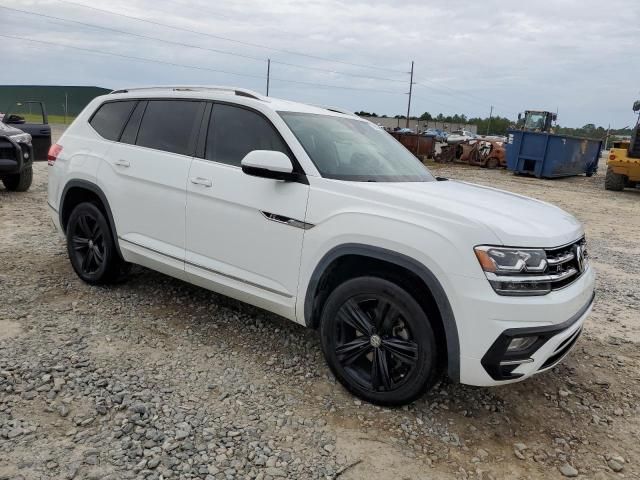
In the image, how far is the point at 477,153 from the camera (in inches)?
960

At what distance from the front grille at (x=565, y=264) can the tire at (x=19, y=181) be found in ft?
30.9

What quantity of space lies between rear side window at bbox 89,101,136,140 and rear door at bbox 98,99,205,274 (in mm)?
A: 98

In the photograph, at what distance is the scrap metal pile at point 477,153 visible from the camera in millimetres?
24000

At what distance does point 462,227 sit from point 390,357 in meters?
0.87

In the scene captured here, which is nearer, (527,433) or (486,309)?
(486,309)

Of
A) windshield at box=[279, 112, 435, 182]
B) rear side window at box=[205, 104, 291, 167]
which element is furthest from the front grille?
rear side window at box=[205, 104, 291, 167]

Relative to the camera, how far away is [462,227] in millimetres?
2752

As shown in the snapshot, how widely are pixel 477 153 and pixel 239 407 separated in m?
23.2

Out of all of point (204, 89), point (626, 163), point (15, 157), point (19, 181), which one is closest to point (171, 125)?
point (204, 89)

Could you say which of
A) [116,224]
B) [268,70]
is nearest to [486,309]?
[116,224]

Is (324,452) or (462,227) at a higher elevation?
(462,227)

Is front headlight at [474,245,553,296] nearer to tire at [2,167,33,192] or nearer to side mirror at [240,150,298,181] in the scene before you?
side mirror at [240,150,298,181]

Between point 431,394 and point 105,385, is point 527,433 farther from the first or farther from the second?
point 105,385

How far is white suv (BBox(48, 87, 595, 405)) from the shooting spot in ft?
8.95
